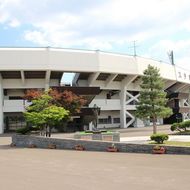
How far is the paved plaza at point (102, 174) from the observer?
1073cm

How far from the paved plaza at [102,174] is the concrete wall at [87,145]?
0.96 m

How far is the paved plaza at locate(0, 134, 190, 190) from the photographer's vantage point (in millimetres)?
10734

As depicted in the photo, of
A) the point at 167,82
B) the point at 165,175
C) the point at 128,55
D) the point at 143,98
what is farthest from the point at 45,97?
the point at 167,82

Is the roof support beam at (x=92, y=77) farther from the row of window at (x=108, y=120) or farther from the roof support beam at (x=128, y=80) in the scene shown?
the row of window at (x=108, y=120)

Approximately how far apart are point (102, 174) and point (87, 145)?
32.6 feet

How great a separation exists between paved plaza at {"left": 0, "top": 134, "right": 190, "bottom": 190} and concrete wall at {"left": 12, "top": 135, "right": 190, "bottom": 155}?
960mm

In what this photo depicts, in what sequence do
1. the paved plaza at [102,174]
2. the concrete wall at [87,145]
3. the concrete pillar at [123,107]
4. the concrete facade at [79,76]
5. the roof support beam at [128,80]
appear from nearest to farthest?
the paved plaza at [102,174]
the concrete wall at [87,145]
the concrete facade at [79,76]
the roof support beam at [128,80]
the concrete pillar at [123,107]

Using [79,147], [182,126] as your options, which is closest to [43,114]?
[79,147]

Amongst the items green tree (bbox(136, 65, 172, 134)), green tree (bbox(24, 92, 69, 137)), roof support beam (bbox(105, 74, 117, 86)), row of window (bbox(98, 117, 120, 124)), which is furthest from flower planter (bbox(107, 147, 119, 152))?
row of window (bbox(98, 117, 120, 124))

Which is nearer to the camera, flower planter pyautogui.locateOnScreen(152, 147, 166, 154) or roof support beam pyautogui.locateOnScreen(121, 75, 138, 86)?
flower planter pyautogui.locateOnScreen(152, 147, 166, 154)

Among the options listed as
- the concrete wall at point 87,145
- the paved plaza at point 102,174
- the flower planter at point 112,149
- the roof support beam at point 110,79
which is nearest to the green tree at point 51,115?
the concrete wall at point 87,145

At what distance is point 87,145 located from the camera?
74.7 ft

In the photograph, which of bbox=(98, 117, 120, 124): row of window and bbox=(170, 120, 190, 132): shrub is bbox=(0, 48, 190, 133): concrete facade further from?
bbox=(170, 120, 190, 132): shrub

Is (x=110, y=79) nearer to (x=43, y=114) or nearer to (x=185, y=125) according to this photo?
(x=185, y=125)
